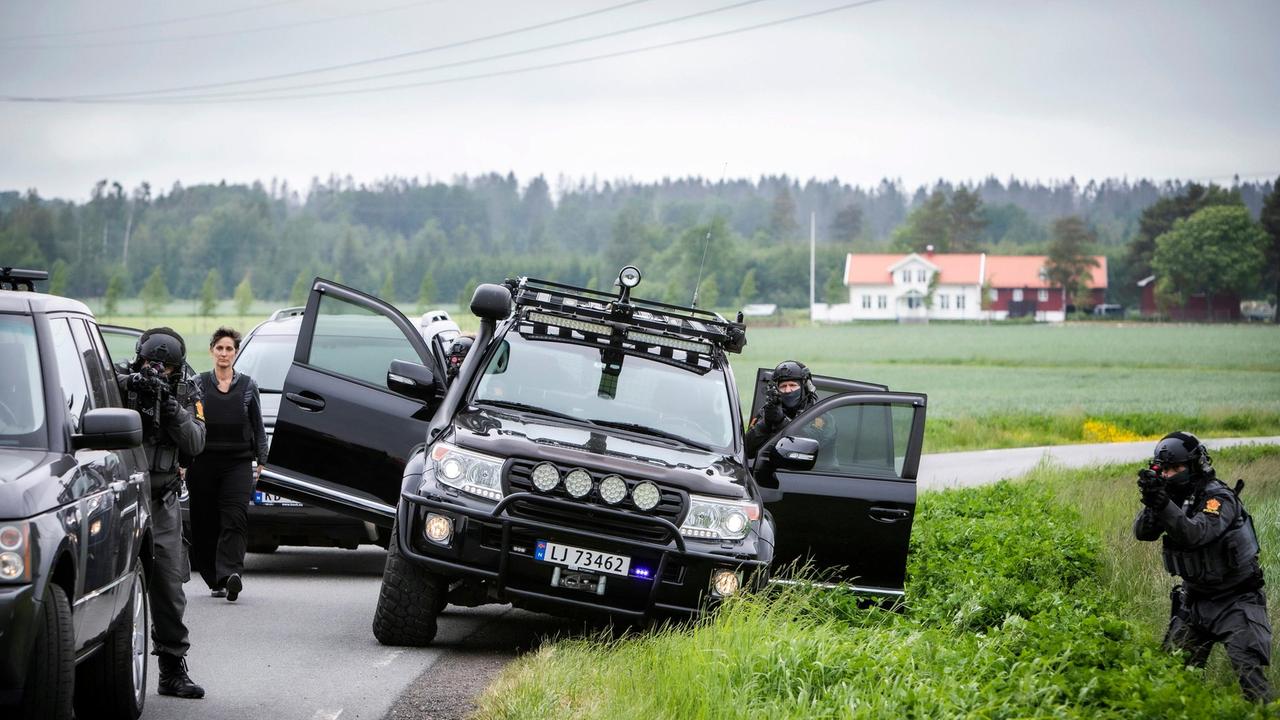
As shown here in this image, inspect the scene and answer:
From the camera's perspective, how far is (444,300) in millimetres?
108625

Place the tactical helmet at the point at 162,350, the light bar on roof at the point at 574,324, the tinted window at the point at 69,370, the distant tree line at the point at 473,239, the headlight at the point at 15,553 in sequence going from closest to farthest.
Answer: the headlight at the point at 15,553
the tinted window at the point at 69,370
the tactical helmet at the point at 162,350
the light bar on roof at the point at 574,324
the distant tree line at the point at 473,239

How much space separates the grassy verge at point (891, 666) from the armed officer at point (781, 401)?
1494 millimetres

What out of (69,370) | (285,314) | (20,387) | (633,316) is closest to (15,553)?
(20,387)

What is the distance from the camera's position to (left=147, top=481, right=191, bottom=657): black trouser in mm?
7445

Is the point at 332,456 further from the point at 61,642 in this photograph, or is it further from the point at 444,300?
the point at 444,300

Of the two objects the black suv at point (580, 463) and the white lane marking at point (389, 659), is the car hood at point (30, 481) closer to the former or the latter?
the black suv at point (580, 463)

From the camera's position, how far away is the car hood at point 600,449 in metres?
8.33

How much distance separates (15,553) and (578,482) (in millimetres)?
3550

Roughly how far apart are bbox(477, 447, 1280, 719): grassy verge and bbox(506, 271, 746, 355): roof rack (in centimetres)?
166

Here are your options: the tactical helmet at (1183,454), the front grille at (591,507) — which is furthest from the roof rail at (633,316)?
the tactical helmet at (1183,454)

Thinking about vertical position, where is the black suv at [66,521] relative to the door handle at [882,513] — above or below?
above

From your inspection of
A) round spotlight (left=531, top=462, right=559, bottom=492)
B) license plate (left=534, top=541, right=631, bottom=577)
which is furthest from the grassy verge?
round spotlight (left=531, top=462, right=559, bottom=492)

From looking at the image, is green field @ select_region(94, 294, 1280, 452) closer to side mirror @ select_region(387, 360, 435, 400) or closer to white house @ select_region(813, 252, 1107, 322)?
white house @ select_region(813, 252, 1107, 322)

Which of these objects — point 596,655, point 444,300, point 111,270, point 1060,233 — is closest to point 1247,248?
point 1060,233
